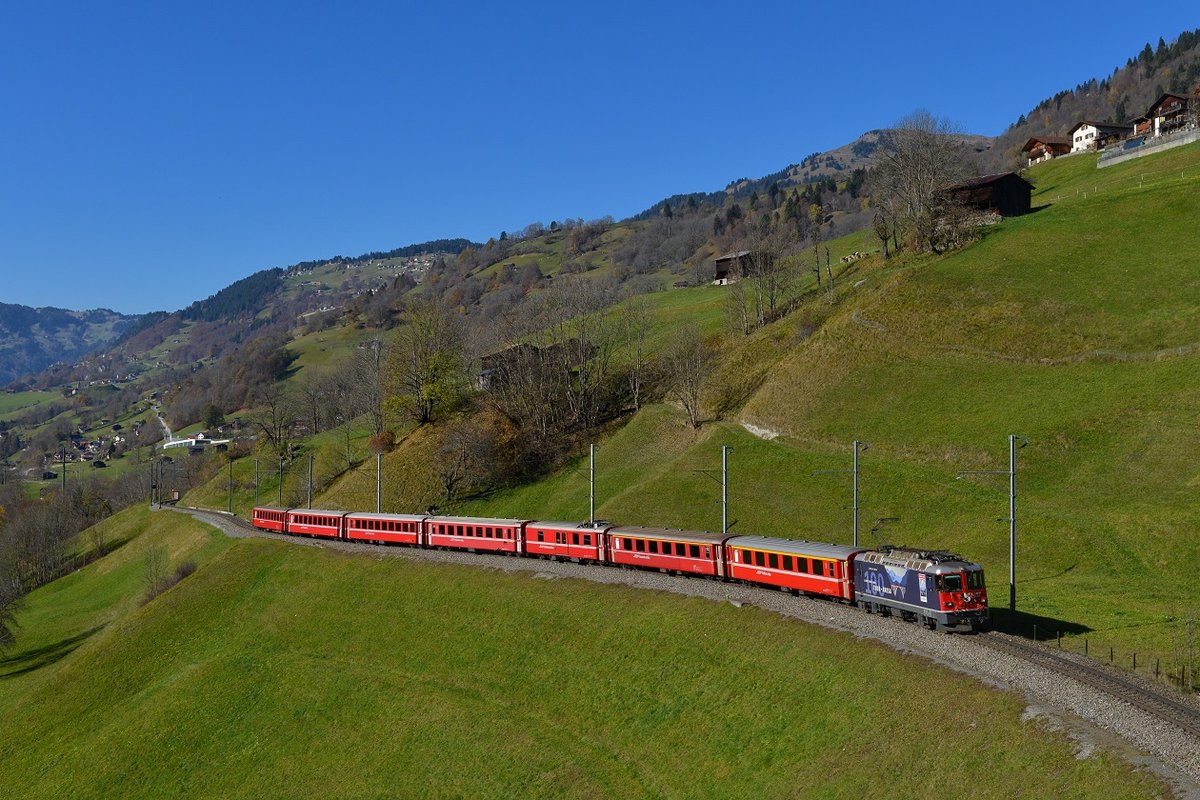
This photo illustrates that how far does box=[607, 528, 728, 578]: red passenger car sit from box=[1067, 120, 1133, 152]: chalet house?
452 ft

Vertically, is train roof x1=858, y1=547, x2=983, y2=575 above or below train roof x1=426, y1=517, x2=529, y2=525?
above

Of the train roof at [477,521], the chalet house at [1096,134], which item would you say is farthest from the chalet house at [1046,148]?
the train roof at [477,521]

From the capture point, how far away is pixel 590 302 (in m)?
118

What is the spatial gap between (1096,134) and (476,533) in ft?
461

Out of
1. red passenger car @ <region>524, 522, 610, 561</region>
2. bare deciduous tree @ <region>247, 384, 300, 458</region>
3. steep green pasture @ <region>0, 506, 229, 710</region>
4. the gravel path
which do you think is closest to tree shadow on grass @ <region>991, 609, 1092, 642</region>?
the gravel path

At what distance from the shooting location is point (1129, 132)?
154m

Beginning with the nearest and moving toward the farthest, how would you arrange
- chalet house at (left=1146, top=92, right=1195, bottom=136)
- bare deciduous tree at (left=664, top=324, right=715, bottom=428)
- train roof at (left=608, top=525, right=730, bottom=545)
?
train roof at (left=608, top=525, right=730, bottom=545) < bare deciduous tree at (left=664, top=324, right=715, bottom=428) < chalet house at (left=1146, top=92, right=1195, bottom=136)

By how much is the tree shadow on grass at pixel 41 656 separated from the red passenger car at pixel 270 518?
17280mm

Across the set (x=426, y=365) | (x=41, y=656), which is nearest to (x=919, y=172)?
(x=426, y=365)

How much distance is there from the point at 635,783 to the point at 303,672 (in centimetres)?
2733

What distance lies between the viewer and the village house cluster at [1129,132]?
131625 mm

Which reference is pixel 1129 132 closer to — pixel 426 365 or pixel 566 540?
pixel 426 365

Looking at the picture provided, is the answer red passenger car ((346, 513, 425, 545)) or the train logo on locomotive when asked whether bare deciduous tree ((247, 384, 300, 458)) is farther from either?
the train logo on locomotive

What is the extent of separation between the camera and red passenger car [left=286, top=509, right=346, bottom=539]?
8138cm
